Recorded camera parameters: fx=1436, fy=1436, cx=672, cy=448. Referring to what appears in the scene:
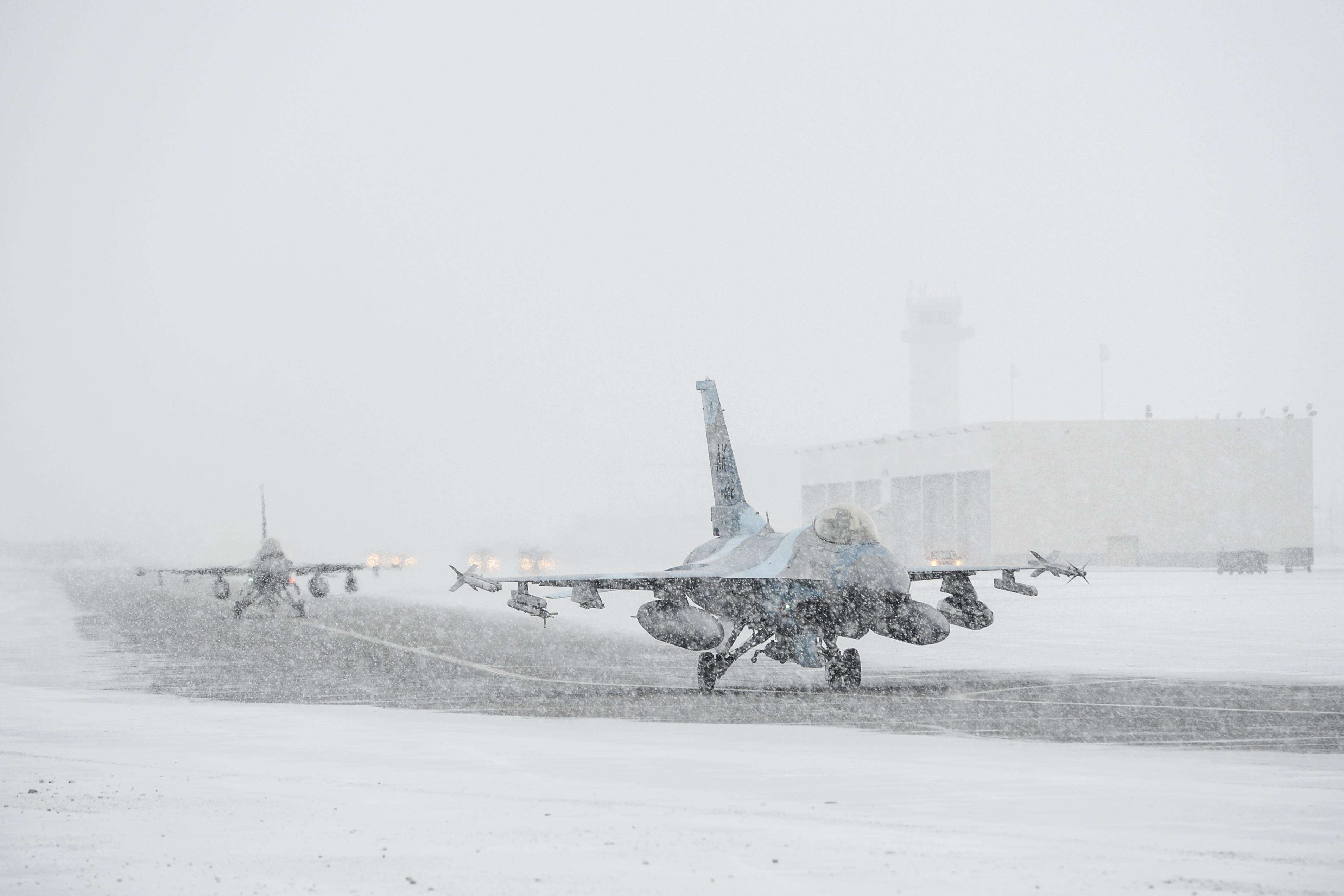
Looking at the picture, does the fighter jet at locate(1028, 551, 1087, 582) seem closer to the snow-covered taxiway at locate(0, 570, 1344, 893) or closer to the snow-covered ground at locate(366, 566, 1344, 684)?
the snow-covered taxiway at locate(0, 570, 1344, 893)

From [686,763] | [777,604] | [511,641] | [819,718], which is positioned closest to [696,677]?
[777,604]

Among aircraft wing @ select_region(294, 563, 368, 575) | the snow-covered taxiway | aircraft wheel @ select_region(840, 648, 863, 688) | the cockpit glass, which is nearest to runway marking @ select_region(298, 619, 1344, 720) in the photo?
the snow-covered taxiway

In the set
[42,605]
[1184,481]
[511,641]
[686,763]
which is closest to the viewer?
[686,763]

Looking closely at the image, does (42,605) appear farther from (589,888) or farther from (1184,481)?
(1184,481)

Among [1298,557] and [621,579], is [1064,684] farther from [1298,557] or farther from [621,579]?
[1298,557]

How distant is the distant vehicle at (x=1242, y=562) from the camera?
81188 mm

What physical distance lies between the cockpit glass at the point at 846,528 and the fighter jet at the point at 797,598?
0.05 feet

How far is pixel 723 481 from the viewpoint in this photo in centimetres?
2694

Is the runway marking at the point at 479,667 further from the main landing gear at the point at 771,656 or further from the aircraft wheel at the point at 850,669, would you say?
the aircraft wheel at the point at 850,669

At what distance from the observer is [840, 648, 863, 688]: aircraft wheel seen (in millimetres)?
22125

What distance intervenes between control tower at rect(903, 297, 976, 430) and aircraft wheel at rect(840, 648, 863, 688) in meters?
157

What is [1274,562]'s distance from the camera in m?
94.2

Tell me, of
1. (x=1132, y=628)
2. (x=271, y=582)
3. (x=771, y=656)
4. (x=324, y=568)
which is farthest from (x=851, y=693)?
(x=324, y=568)

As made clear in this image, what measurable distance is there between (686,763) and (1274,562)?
89423mm
